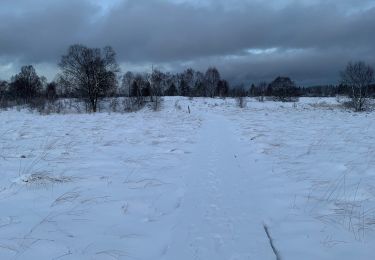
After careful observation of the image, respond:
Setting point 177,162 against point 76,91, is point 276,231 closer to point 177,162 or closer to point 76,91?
point 177,162

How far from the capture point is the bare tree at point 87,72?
42.4 m

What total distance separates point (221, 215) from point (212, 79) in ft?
306

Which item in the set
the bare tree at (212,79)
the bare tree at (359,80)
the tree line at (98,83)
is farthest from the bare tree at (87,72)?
the bare tree at (212,79)

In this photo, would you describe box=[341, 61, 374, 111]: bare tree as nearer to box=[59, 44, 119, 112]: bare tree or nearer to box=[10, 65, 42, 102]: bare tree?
box=[59, 44, 119, 112]: bare tree

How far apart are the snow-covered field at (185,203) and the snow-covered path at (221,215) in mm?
15

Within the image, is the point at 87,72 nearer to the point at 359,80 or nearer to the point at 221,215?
the point at 359,80

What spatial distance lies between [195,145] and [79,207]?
6.29 meters

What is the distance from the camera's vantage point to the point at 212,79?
96.7m

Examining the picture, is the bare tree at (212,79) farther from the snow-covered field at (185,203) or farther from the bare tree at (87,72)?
the snow-covered field at (185,203)

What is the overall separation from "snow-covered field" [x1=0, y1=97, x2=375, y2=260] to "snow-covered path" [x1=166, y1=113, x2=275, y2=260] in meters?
0.01

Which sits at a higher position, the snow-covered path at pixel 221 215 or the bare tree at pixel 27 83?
the bare tree at pixel 27 83

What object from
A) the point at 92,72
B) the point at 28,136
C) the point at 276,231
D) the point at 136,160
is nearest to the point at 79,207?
the point at 276,231

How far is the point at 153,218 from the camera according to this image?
4.73 metres

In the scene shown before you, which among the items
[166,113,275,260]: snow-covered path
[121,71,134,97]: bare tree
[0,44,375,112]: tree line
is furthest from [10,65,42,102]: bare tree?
[166,113,275,260]: snow-covered path
